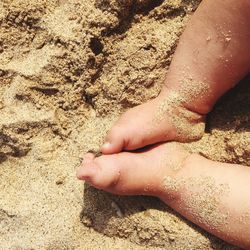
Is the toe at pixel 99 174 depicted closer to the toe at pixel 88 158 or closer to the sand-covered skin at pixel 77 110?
the toe at pixel 88 158

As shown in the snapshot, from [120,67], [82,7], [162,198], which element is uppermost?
[82,7]

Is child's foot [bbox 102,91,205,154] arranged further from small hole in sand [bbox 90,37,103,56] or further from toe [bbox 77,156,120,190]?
small hole in sand [bbox 90,37,103,56]

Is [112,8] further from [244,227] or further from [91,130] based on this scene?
[244,227]

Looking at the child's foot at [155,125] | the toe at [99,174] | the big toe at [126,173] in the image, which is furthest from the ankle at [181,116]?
the toe at [99,174]

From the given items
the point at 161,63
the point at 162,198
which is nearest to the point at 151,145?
the point at 162,198

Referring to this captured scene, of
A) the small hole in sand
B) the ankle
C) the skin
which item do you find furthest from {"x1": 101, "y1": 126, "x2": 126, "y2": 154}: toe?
the small hole in sand

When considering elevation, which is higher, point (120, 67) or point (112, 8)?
point (112, 8)
